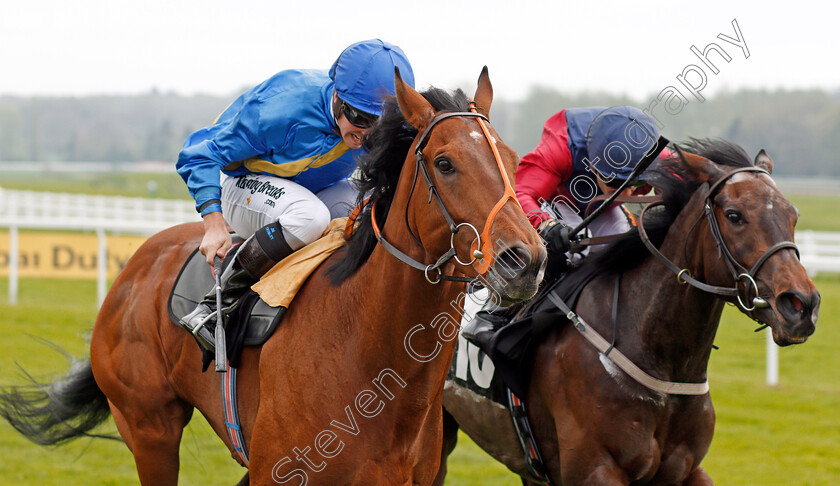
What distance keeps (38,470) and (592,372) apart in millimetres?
3842

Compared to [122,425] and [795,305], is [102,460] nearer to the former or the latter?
[122,425]

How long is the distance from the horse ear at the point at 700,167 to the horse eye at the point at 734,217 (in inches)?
7.8

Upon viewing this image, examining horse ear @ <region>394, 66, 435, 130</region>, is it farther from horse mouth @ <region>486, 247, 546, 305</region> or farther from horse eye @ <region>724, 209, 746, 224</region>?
horse eye @ <region>724, 209, 746, 224</region>

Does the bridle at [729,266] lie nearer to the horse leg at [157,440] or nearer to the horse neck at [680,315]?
the horse neck at [680,315]

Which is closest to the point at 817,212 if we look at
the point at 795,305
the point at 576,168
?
the point at 576,168

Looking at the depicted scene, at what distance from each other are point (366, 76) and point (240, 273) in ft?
2.85

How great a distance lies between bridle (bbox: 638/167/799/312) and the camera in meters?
2.75

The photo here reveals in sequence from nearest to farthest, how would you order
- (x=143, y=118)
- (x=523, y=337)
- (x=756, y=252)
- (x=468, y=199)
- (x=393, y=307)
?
(x=468, y=199) < (x=393, y=307) < (x=756, y=252) < (x=523, y=337) < (x=143, y=118)

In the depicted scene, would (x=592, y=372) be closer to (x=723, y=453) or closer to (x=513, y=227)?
(x=513, y=227)

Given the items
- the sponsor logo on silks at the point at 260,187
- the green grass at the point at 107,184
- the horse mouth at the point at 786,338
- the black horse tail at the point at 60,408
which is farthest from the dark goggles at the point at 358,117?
the green grass at the point at 107,184

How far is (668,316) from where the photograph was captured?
3.14 meters

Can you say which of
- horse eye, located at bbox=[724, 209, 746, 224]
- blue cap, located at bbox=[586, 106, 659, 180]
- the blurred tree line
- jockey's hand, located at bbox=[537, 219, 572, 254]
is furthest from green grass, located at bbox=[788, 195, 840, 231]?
horse eye, located at bbox=[724, 209, 746, 224]

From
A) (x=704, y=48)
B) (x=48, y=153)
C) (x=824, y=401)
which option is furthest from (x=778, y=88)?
(x=48, y=153)

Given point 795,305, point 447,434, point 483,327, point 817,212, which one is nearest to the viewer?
point 795,305
